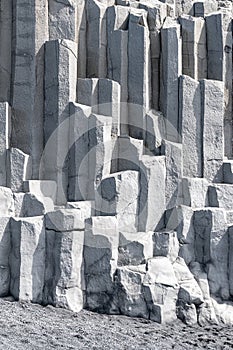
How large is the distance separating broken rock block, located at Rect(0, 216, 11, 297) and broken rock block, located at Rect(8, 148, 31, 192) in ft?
1.85

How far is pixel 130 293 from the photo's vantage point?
6180mm

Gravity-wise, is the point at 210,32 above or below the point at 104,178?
above

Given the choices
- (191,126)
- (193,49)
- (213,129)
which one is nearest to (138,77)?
(191,126)

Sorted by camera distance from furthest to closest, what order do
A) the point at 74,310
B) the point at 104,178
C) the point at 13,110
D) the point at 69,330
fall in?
the point at 13,110, the point at 104,178, the point at 74,310, the point at 69,330

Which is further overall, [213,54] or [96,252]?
[213,54]

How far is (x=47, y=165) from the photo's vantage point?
700 cm

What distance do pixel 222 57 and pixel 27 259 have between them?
3467mm

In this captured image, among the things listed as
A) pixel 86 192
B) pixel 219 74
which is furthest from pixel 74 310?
pixel 219 74

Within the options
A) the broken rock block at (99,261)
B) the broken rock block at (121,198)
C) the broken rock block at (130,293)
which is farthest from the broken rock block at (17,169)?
the broken rock block at (130,293)

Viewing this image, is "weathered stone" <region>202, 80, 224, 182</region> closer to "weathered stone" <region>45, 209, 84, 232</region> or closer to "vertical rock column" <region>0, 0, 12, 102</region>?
"weathered stone" <region>45, 209, 84, 232</region>

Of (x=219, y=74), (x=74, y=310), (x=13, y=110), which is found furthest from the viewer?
(x=219, y=74)

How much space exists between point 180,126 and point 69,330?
108 inches

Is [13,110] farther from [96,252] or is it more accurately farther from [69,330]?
[69,330]

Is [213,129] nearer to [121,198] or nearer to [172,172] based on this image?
[172,172]
